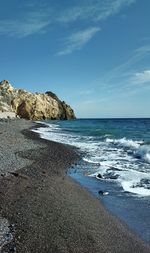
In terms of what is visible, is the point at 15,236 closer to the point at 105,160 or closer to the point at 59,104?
the point at 105,160

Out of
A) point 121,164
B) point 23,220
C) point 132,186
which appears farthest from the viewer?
point 121,164

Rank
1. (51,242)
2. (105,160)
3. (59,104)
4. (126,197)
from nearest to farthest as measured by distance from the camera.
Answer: (51,242) < (126,197) < (105,160) < (59,104)

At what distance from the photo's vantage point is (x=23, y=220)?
8.90 meters

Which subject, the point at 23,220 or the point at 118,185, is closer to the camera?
the point at 23,220

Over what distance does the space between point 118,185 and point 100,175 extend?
191 cm

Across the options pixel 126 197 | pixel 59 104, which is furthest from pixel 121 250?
pixel 59 104

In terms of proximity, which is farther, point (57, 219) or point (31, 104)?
point (31, 104)

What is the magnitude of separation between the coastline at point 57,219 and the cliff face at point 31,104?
9277 cm

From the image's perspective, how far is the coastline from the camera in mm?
7777

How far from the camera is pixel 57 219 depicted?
9219 mm

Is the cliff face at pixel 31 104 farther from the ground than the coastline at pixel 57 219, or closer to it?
farther from the ground

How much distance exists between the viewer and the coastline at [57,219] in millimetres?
7777

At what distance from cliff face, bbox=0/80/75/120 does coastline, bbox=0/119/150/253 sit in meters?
92.8

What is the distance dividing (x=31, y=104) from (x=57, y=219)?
115546mm
